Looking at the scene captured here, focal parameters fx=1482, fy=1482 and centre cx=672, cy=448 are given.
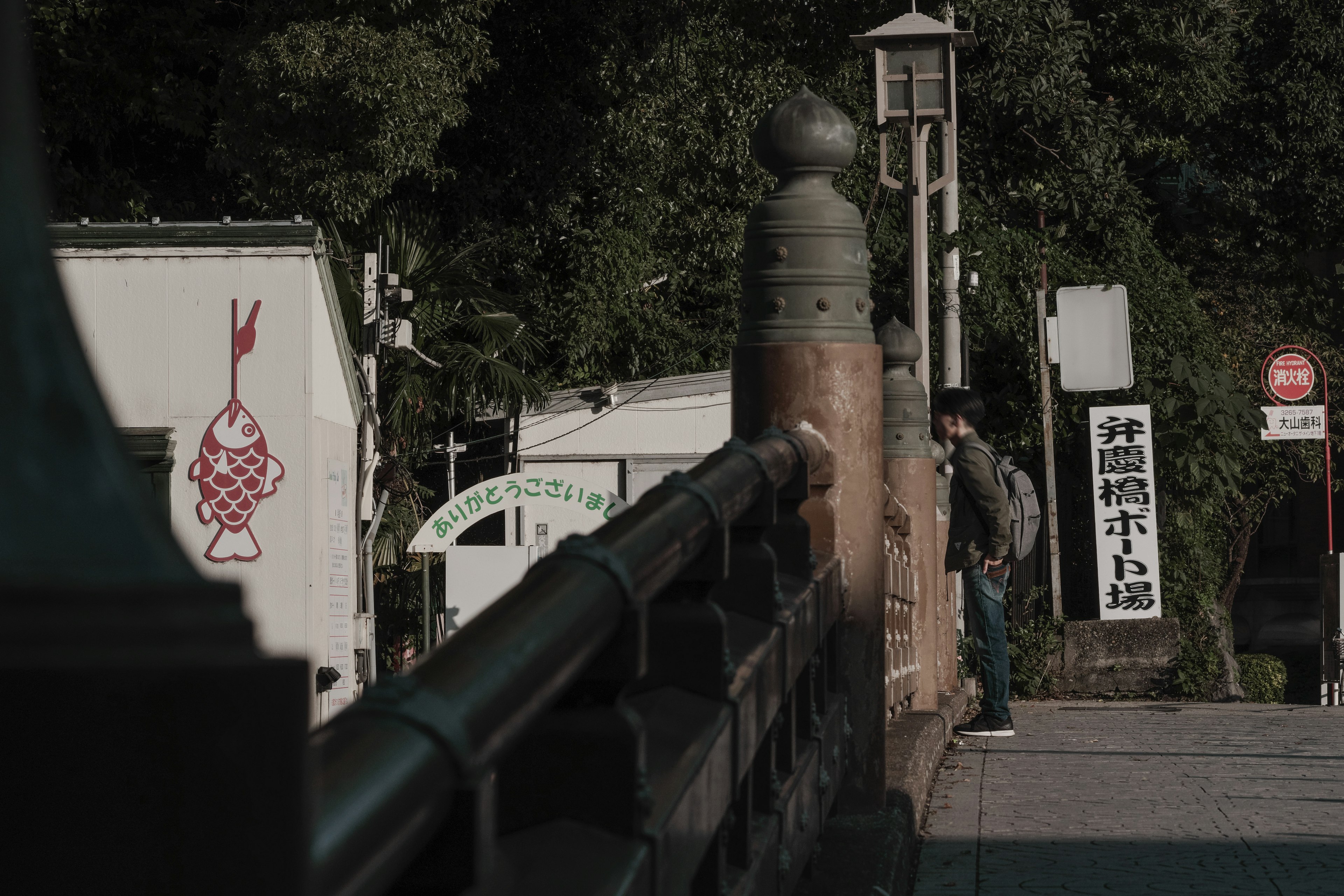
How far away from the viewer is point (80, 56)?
645 inches

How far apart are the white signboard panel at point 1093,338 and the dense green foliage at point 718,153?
3.12ft

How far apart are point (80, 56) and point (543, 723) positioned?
16.8 metres

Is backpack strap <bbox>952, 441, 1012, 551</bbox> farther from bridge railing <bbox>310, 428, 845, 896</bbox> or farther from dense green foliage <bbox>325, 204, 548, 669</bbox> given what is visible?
dense green foliage <bbox>325, 204, 548, 669</bbox>

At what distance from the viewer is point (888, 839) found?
3.98m

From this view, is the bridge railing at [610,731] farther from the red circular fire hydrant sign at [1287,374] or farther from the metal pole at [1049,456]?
the red circular fire hydrant sign at [1287,374]

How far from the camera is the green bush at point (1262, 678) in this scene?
Answer: 18.8m

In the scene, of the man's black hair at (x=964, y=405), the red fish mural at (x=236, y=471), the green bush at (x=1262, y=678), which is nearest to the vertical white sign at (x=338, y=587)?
the red fish mural at (x=236, y=471)

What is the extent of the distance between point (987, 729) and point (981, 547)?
96 cm

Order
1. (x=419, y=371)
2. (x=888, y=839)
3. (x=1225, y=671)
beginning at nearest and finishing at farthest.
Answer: (x=888, y=839) < (x=1225, y=671) < (x=419, y=371)

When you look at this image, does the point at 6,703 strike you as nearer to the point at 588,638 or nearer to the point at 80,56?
the point at 588,638

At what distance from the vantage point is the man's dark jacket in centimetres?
748

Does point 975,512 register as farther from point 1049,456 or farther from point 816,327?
point 1049,456

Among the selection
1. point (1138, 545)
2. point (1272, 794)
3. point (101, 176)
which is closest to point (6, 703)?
point (1272, 794)

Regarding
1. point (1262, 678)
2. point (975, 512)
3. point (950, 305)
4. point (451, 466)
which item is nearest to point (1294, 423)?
point (1262, 678)
